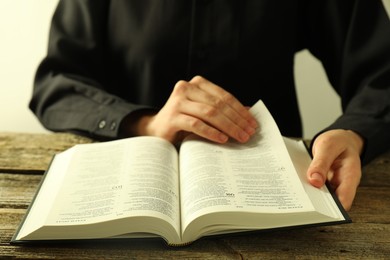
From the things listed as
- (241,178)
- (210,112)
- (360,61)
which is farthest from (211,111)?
(360,61)

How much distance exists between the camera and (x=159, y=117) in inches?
27.0

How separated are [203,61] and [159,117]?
23 centimetres

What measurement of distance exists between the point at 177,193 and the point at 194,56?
1.38 feet

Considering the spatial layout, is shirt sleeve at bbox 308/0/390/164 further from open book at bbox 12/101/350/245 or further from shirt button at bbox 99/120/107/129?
→ shirt button at bbox 99/120/107/129

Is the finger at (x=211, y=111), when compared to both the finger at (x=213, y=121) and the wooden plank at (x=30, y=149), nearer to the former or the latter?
the finger at (x=213, y=121)

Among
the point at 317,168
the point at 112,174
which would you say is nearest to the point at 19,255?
the point at 112,174

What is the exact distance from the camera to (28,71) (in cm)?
151

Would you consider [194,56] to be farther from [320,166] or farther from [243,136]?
[320,166]

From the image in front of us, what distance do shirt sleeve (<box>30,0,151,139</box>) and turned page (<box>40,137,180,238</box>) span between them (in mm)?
155

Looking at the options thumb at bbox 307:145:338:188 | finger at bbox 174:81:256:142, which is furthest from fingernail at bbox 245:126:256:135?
thumb at bbox 307:145:338:188

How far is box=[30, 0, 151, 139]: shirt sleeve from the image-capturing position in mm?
777

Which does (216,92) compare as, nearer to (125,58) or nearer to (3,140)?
(125,58)

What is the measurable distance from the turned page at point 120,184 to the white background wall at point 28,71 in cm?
97

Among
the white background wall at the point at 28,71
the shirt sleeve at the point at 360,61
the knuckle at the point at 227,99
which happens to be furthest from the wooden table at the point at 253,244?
the white background wall at the point at 28,71
